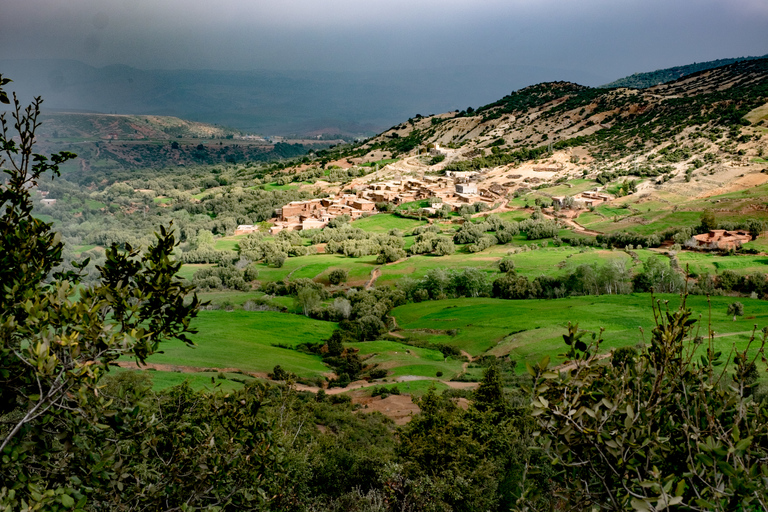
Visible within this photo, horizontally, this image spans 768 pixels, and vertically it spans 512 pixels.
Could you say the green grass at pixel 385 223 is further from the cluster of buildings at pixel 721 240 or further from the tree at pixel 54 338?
the tree at pixel 54 338

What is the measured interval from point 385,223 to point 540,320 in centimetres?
3276

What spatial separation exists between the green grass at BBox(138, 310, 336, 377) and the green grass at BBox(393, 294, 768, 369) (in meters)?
7.23

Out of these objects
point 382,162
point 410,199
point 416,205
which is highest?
point 382,162

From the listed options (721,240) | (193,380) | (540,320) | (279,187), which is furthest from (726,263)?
(279,187)

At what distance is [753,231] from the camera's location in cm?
4047

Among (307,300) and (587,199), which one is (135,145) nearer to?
(307,300)

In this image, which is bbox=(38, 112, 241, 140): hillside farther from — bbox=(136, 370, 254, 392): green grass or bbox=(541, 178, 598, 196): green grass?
bbox=(136, 370, 254, 392): green grass

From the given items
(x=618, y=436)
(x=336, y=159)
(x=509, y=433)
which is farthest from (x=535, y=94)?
(x=618, y=436)

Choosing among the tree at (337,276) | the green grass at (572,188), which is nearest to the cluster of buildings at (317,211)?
the tree at (337,276)

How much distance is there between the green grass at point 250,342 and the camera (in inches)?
902

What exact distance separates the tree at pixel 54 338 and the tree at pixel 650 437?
3071 millimetres

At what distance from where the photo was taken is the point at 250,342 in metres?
27.2

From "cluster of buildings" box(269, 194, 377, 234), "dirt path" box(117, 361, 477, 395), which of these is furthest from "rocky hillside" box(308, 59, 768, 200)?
"dirt path" box(117, 361, 477, 395)

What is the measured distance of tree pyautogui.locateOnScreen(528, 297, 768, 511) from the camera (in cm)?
299
